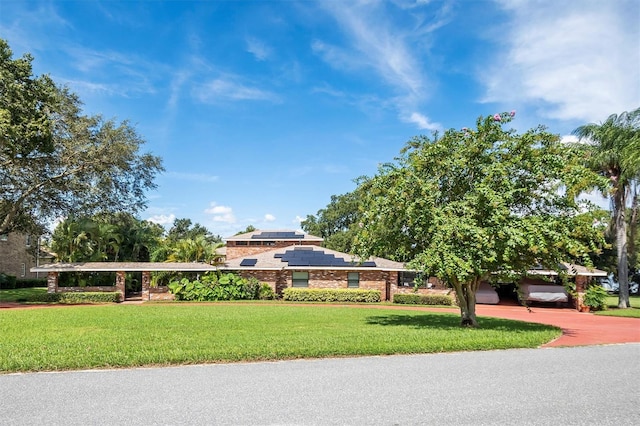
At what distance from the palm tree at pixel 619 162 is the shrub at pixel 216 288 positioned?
2120cm

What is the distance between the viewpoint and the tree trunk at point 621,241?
1029 inches

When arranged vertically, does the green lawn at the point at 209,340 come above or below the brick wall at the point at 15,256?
below

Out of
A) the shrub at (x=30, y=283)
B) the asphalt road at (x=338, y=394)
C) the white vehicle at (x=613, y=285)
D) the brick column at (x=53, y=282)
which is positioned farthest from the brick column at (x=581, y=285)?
the shrub at (x=30, y=283)

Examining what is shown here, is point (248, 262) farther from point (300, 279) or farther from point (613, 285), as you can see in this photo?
point (613, 285)

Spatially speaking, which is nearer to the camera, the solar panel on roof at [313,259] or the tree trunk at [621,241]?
the tree trunk at [621,241]

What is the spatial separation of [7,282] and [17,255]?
7561 mm

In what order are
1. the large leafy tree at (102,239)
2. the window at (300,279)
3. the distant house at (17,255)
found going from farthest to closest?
the distant house at (17,255), the large leafy tree at (102,239), the window at (300,279)

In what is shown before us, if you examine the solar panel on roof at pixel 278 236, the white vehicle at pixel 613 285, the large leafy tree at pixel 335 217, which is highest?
the large leafy tree at pixel 335 217

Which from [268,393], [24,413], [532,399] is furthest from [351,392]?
[24,413]

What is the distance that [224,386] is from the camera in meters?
6.83

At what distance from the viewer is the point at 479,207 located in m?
13.4

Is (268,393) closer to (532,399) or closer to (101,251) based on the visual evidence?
(532,399)

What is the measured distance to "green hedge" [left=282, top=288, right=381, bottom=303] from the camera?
90.6 feet

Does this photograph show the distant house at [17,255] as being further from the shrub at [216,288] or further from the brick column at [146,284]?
the shrub at [216,288]
